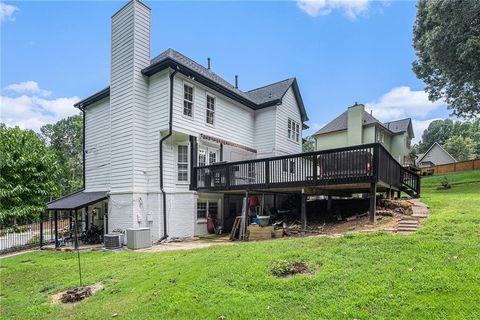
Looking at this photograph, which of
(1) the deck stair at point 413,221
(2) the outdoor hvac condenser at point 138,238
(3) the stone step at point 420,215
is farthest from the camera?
(2) the outdoor hvac condenser at point 138,238

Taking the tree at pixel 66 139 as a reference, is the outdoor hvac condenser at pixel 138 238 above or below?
below

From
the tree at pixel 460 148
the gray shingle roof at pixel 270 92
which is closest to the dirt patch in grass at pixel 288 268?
the gray shingle roof at pixel 270 92

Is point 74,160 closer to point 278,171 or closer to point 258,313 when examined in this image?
point 278,171

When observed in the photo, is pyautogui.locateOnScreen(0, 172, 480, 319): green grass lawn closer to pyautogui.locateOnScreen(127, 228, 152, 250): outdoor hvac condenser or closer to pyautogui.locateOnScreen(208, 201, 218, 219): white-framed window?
pyautogui.locateOnScreen(127, 228, 152, 250): outdoor hvac condenser

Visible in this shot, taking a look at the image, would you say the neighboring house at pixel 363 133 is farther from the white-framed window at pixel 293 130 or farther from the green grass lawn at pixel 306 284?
the green grass lawn at pixel 306 284

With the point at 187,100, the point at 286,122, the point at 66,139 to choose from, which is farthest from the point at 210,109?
the point at 66,139

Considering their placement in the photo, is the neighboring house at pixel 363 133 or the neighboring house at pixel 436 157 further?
the neighboring house at pixel 436 157

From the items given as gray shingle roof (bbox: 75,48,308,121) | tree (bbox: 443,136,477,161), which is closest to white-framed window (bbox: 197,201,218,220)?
gray shingle roof (bbox: 75,48,308,121)

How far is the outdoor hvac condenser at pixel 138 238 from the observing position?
36.7 ft

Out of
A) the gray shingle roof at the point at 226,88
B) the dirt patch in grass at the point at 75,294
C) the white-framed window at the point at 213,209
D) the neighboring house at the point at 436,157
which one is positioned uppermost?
the gray shingle roof at the point at 226,88

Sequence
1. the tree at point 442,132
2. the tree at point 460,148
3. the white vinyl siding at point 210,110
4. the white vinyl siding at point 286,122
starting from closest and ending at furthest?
1. the white vinyl siding at point 210,110
2. the white vinyl siding at point 286,122
3. the tree at point 460,148
4. the tree at point 442,132

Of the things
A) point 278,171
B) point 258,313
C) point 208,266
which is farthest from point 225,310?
point 278,171

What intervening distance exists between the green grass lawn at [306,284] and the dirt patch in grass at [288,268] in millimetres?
154

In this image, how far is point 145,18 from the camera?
13.3m
